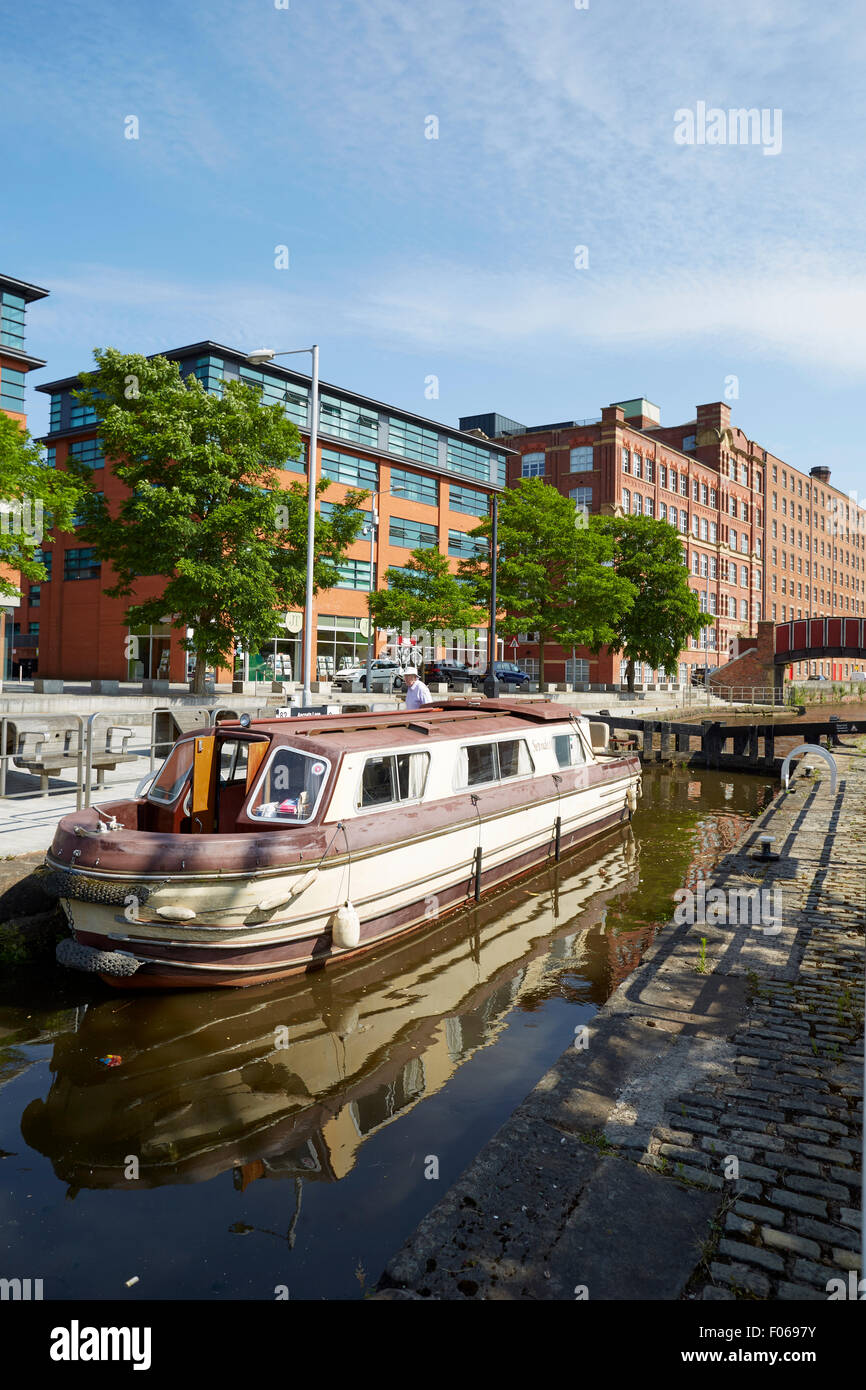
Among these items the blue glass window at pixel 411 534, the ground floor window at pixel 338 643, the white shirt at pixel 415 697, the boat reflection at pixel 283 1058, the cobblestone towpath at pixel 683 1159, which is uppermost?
the blue glass window at pixel 411 534

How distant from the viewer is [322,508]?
47.2 m

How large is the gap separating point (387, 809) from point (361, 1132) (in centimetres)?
377

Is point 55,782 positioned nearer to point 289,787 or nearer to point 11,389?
point 289,787

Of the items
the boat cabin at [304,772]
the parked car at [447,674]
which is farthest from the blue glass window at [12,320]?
the boat cabin at [304,772]

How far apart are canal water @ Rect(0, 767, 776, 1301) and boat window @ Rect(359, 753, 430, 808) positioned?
1.69m

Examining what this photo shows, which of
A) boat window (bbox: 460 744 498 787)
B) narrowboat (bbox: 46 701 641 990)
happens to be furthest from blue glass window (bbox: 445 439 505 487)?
narrowboat (bbox: 46 701 641 990)

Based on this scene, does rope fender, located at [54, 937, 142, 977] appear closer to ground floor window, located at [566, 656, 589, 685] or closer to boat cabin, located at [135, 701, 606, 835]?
boat cabin, located at [135, 701, 606, 835]

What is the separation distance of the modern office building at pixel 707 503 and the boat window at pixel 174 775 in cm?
5154

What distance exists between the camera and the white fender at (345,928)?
776 centimetres

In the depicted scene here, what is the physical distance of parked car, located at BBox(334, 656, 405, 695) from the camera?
137ft

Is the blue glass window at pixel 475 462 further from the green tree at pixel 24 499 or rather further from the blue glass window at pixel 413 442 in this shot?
the green tree at pixel 24 499

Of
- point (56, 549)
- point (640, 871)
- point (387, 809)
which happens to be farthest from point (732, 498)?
point (387, 809)
